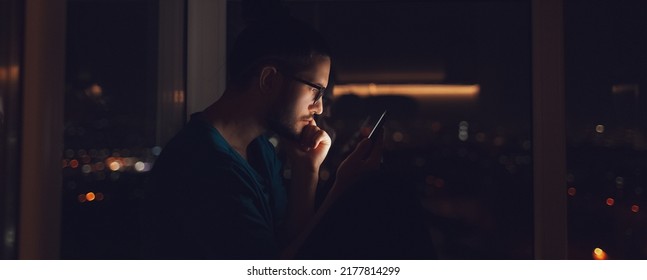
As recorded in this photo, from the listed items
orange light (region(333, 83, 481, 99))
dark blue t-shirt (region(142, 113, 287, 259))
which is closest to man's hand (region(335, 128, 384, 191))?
orange light (region(333, 83, 481, 99))

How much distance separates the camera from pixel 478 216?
2.22 meters

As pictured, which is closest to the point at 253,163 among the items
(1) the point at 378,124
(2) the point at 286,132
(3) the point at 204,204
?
(2) the point at 286,132

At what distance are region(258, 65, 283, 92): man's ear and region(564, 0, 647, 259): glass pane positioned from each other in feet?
2.59

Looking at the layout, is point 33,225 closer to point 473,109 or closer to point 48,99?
point 48,99

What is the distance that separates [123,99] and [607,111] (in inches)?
59.8

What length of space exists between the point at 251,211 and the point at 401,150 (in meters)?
0.57

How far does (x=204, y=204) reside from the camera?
1489 mm

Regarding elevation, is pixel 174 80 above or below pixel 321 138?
above

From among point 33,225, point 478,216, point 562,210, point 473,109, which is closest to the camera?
point 33,225

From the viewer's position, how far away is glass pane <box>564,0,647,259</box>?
1.60 m

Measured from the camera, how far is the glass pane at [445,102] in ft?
5.74

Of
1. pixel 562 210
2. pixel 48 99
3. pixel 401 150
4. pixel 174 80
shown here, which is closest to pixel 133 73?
pixel 174 80

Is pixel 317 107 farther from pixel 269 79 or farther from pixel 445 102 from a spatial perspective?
pixel 445 102

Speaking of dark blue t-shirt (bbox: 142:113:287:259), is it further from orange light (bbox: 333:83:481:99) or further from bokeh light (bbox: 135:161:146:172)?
orange light (bbox: 333:83:481:99)
